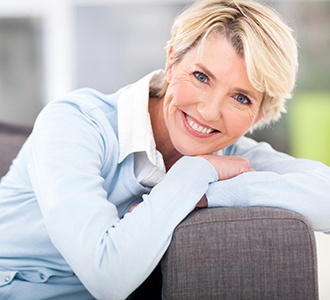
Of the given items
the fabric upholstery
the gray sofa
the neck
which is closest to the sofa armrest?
the gray sofa

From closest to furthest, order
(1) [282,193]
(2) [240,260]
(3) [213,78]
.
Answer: (2) [240,260]
(1) [282,193]
(3) [213,78]

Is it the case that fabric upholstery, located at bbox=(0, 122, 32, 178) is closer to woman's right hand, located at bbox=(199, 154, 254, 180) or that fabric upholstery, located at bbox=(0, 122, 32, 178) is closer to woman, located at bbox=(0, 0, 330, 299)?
woman, located at bbox=(0, 0, 330, 299)

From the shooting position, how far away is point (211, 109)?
1682 mm

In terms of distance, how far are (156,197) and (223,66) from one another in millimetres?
409

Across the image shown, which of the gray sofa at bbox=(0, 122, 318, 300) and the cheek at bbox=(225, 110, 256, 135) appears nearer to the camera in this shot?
the gray sofa at bbox=(0, 122, 318, 300)

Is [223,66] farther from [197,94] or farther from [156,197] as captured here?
[156,197]

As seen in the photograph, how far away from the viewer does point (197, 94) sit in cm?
170

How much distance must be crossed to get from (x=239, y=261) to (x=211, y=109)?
44 centimetres

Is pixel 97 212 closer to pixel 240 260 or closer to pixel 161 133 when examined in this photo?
pixel 240 260

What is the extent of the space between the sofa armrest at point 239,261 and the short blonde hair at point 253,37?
0.42 m

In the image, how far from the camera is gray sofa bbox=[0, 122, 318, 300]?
1.43 m

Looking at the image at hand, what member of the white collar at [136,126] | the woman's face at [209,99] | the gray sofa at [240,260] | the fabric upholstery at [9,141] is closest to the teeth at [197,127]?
the woman's face at [209,99]

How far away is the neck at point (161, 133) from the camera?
74.5 inches

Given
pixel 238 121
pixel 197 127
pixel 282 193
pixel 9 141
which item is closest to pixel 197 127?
pixel 197 127
